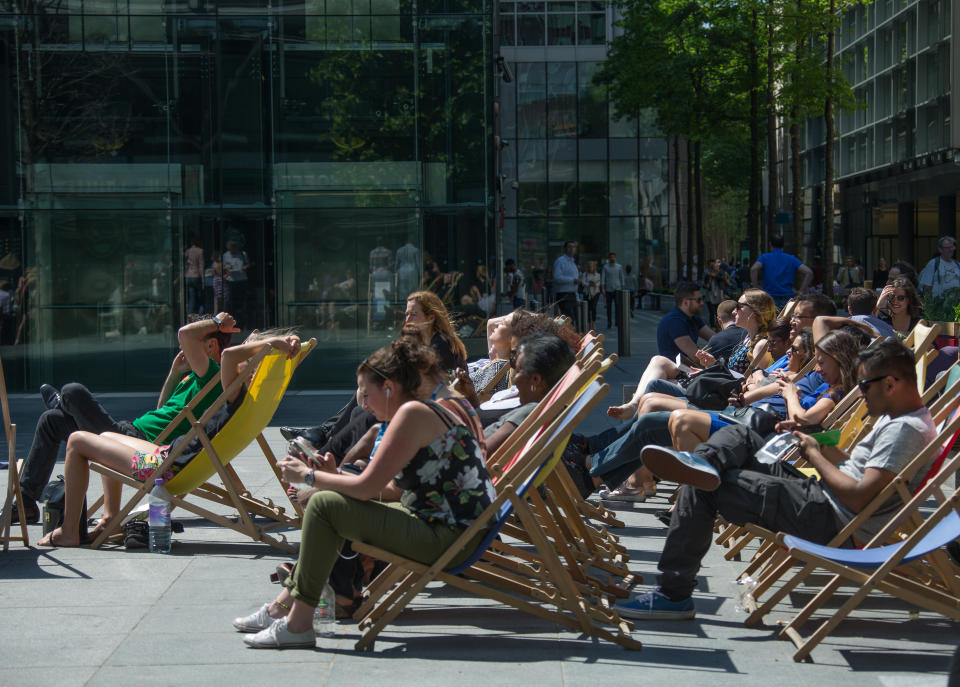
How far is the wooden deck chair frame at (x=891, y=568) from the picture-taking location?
437 centimetres

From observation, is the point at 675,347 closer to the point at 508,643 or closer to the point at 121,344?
the point at 508,643

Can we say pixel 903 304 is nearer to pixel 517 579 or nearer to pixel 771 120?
pixel 517 579

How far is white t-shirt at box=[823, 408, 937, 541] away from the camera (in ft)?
15.4

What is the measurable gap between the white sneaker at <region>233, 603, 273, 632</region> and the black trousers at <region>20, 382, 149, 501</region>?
2160 mm

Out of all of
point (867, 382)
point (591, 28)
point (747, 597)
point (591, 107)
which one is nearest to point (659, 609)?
point (747, 597)

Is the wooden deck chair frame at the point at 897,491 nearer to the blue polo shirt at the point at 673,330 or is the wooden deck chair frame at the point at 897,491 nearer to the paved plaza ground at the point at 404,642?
the paved plaza ground at the point at 404,642

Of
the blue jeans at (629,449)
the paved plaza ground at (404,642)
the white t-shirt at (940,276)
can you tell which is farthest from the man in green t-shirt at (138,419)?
the white t-shirt at (940,276)

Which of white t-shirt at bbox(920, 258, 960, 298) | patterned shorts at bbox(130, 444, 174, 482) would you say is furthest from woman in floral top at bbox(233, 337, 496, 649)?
white t-shirt at bbox(920, 258, 960, 298)

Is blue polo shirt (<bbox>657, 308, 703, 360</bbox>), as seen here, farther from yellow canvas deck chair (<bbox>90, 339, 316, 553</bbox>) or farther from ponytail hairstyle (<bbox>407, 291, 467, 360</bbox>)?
yellow canvas deck chair (<bbox>90, 339, 316, 553</bbox>)

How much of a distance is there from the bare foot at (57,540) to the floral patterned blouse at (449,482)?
263cm

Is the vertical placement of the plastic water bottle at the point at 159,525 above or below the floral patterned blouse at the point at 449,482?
below

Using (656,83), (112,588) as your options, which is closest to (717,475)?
(112,588)

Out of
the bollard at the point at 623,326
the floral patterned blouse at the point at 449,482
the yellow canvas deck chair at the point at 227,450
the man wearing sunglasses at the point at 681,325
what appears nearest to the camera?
the floral patterned blouse at the point at 449,482

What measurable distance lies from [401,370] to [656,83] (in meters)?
25.4
